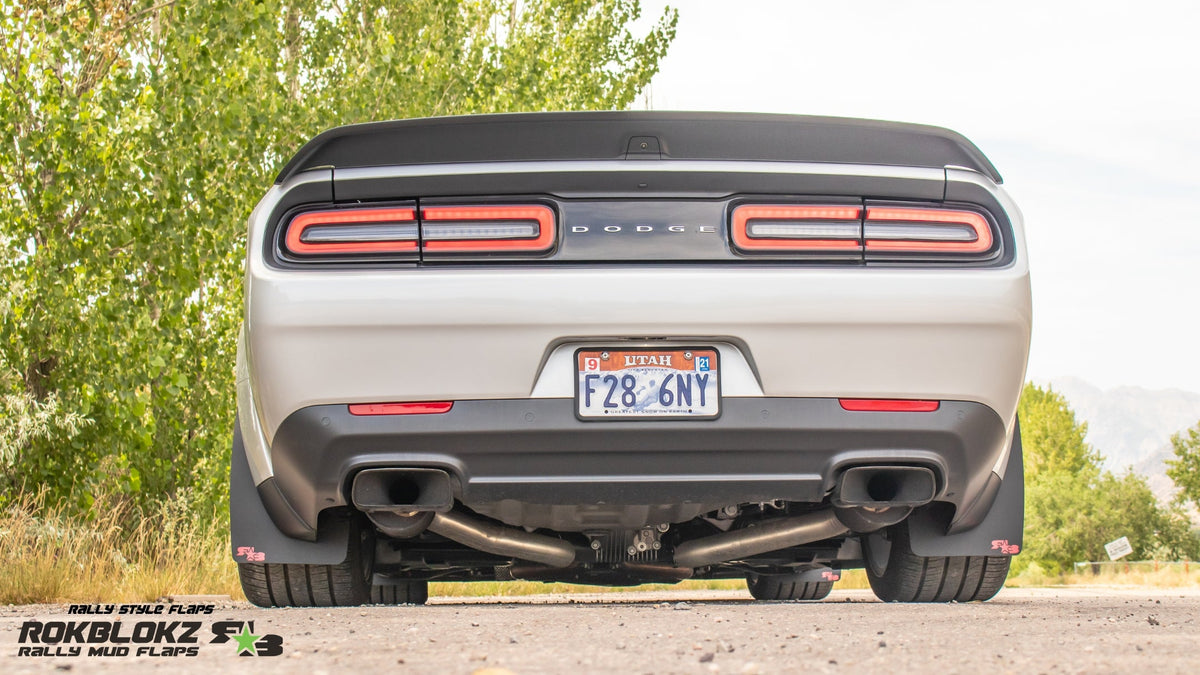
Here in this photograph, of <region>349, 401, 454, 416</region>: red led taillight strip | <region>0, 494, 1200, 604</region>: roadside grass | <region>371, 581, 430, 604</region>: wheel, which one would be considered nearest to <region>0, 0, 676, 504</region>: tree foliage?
<region>0, 494, 1200, 604</region>: roadside grass

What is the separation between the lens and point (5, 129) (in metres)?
9.23

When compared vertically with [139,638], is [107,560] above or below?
below

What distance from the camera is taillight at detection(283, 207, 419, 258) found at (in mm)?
3604

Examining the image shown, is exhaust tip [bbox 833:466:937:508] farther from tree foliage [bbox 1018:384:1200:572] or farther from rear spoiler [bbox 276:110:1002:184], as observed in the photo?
tree foliage [bbox 1018:384:1200:572]

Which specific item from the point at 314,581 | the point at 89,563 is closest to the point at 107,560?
the point at 89,563

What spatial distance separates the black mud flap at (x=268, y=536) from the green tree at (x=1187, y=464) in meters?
75.2

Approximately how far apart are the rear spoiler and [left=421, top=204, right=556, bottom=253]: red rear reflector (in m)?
0.18

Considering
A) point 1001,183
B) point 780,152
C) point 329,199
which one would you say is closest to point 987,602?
point 1001,183

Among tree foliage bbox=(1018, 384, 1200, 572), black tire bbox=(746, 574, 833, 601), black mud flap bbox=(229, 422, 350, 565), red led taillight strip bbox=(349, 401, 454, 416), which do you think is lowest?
tree foliage bbox=(1018, 384, 1200, 572)

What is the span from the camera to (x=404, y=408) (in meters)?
3.55

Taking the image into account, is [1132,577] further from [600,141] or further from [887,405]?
[600,141]

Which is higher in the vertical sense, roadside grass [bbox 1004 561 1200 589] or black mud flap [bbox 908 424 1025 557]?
black mud flap [bbox 908 424 1025 557]

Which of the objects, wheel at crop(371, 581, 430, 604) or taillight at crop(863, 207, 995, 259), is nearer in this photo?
taillight at crop(863, 207, 995, 259)

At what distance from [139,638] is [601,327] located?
146cm
